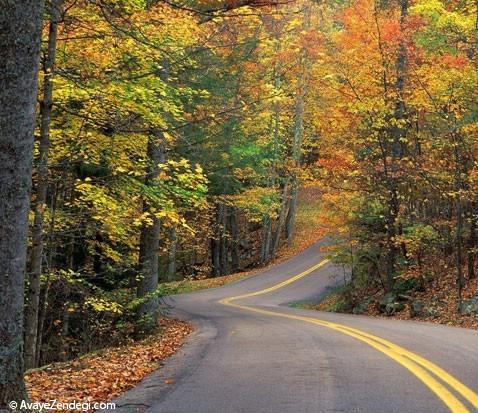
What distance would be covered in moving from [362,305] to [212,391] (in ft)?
56.4

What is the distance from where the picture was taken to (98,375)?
8031mm

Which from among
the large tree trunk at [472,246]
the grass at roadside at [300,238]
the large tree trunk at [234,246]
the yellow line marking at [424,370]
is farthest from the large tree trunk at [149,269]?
the large tree trunk at [234,246]

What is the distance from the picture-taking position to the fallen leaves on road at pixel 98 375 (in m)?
6.73

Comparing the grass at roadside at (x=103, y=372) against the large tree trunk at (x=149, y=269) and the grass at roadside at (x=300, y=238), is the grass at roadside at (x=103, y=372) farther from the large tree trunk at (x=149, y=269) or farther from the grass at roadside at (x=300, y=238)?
the grass at roadside at (x=300, y=238)

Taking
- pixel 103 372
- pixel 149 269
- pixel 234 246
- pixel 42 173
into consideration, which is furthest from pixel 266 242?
pixel 103 372

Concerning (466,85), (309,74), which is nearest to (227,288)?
(309,74)

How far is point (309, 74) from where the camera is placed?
111 ft

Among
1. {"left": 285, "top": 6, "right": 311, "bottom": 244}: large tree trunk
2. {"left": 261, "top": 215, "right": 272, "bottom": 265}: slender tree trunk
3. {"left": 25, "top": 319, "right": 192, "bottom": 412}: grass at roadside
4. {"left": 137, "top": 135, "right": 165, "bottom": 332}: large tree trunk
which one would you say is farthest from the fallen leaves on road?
{"left": 261, "top": 215, "right": 272, "bottom": 265}: slender tree trunk

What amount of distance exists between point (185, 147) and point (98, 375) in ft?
38.3

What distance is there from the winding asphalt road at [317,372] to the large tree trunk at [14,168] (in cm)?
135

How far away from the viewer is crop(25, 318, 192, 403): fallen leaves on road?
673 cm

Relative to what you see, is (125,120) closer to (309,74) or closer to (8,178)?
(8,178)

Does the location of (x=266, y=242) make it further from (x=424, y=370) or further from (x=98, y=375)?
(x=424, y=370)

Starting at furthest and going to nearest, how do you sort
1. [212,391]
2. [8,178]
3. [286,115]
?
[286,115] → [212,391] → [8,178]
